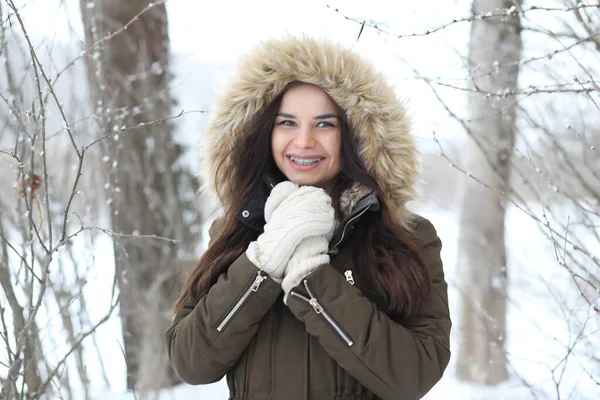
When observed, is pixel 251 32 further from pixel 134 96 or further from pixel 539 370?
pixel 539 370

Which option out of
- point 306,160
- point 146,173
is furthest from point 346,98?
point 146,173

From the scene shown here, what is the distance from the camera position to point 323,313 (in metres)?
1.54

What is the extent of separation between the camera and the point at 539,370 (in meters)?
5.44

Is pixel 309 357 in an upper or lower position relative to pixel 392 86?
lower

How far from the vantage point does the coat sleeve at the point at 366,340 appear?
1.51 meters

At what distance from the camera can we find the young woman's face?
1812 millimetres

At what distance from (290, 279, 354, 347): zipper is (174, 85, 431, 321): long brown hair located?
18cm

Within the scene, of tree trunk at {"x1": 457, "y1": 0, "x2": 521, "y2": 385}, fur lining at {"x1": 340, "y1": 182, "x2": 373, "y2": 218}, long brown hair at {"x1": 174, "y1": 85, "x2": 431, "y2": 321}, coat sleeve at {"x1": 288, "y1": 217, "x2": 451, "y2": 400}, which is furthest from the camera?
tree trunk at {"x1": 457, "y1": 0, "x2": 521, "y2": 385}

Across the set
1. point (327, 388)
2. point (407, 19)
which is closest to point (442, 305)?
point (327, 388)

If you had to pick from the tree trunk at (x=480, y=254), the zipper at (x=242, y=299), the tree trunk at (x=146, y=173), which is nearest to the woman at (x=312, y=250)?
the zipper at (x=242, y=299)

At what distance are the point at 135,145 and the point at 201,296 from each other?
316 centimetres

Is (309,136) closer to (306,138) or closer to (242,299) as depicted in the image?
(306,138)

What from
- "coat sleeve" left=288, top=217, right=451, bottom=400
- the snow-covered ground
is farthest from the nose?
the snow-covered ground

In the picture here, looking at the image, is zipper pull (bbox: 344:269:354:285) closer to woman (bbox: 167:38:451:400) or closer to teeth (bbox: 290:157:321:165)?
woman (bbox: 167:38:451:400)
